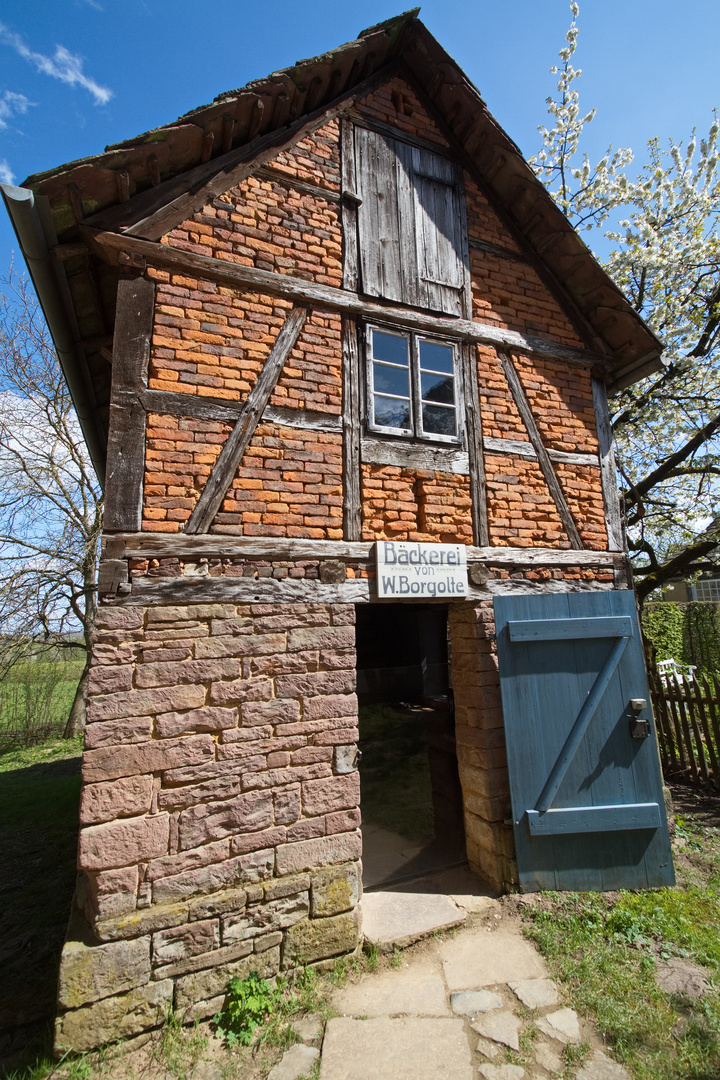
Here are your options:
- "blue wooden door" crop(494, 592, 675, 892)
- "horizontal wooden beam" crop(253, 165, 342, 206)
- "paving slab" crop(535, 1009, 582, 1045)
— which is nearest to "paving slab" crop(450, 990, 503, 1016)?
"paving slab" crop(535, 1009, 582, 1045)

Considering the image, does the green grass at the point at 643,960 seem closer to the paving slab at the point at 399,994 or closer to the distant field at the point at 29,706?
the paving slab at the point at 399,994

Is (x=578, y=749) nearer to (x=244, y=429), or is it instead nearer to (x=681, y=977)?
(x=681, y=977)

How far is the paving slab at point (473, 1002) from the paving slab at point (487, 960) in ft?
0.18

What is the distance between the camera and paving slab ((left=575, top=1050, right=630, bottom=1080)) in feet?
9.23

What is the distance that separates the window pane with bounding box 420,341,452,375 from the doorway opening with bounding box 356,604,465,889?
12.9 ft

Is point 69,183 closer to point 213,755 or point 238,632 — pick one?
point 238,632

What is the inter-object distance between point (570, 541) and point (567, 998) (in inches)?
149

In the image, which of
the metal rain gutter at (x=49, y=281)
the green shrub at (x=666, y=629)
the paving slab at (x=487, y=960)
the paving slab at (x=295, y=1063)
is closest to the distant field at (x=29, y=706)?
the metal rain gutter at (x=49, y=281)

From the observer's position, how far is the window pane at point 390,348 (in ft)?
16.1

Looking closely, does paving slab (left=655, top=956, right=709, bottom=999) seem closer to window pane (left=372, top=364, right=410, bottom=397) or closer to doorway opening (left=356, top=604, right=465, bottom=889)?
doorway opening (left=356, top=604, right=465, bottom=889)

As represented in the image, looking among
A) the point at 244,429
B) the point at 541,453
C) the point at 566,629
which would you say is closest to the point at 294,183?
the point at 244,429

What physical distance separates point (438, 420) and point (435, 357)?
0.69 meters

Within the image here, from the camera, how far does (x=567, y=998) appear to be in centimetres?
337

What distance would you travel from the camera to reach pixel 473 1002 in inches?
132
